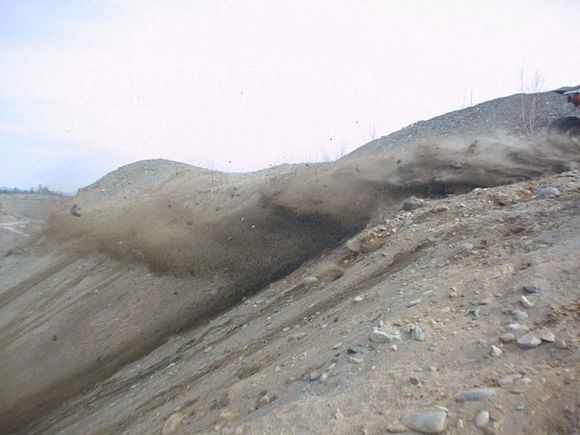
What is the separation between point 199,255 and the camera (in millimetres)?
10797

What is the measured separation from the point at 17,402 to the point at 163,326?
3.10 m

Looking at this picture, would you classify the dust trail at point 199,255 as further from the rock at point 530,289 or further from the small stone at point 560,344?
the small stone at point 560,344

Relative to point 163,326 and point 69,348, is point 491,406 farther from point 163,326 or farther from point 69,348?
point 69,348

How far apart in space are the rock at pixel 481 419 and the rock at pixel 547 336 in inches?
35.5

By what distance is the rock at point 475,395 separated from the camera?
106 inches

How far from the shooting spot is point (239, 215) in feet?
38.7

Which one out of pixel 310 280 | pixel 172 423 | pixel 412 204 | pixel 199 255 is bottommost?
pixel 172 423

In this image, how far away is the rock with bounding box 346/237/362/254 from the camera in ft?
26.2

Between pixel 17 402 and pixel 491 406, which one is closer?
pixel 491 406

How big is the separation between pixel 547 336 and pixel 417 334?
0.96 metres

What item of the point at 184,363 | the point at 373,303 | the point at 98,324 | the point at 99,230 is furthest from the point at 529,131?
the point at 99,230

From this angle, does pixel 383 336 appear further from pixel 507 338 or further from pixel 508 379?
pixel 508 379

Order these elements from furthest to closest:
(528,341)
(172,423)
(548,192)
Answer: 1. (548,192)
2. (172,423)
3. (528,341)

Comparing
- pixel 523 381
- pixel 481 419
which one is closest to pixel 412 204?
pixel 523 381
